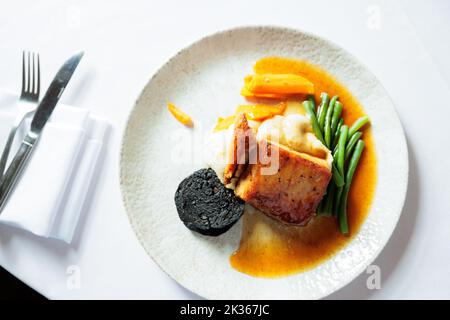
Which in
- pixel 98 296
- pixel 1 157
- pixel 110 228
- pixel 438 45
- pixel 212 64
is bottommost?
pixel 98 296

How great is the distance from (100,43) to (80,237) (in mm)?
1370

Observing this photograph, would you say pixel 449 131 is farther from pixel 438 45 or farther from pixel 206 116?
pixel 206 116

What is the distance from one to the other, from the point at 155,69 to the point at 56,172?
97cm

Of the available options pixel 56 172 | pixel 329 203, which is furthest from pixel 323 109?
pixel 56 172

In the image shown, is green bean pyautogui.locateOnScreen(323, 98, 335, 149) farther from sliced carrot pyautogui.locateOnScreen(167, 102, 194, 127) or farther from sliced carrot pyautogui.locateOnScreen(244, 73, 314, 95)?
sliced carrot pyautogui.locateOnScreen(167, 102, 194, 127)

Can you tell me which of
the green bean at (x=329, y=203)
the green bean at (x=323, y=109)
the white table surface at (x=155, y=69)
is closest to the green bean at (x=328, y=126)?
the green bean at (x=323, y=109)

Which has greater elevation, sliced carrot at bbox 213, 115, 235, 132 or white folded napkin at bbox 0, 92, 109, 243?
sliced carrot at bbox 213, 115, 235, 132

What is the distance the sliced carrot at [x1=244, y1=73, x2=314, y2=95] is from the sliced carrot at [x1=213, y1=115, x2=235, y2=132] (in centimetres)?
26

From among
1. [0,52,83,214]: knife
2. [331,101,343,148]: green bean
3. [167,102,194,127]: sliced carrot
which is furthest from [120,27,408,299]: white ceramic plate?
[0,52,83,214]: knife

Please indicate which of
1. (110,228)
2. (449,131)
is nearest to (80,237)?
(110,228)

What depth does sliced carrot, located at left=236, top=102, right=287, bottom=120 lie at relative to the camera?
312 cm

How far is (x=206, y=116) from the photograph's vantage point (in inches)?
125

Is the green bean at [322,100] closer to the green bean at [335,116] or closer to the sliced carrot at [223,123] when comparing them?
the green bean at [335,116]

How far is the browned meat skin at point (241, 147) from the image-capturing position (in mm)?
2768
